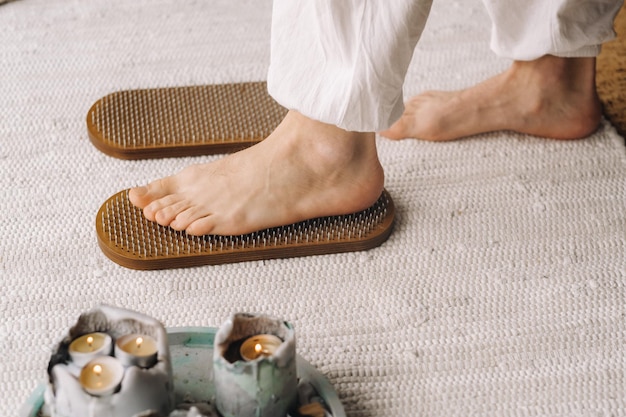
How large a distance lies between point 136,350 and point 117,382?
0.04m

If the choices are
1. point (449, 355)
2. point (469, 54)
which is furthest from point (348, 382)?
point (469, 54)

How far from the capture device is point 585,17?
1.15 m

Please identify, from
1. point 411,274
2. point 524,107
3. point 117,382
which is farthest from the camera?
point 524,107

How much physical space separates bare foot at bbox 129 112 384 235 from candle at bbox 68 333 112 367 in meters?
0.35

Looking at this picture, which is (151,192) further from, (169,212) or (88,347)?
(88,347)

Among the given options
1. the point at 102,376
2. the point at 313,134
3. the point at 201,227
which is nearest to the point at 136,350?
the point at 102,376

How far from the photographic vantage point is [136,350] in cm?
74

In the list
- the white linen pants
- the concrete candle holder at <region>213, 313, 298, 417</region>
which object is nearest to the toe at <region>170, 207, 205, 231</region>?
the white linen pants

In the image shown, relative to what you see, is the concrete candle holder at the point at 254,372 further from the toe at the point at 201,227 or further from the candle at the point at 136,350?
the toe at the point at 201,227

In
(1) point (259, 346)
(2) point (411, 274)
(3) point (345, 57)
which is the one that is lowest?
(2) point (411, 274)

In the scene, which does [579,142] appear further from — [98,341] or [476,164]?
[98,341]

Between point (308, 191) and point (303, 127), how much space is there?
0.09m

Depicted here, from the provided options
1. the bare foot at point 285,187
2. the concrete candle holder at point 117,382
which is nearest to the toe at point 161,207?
the bare foot at point 285,187

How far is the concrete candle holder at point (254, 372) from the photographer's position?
0.75m
